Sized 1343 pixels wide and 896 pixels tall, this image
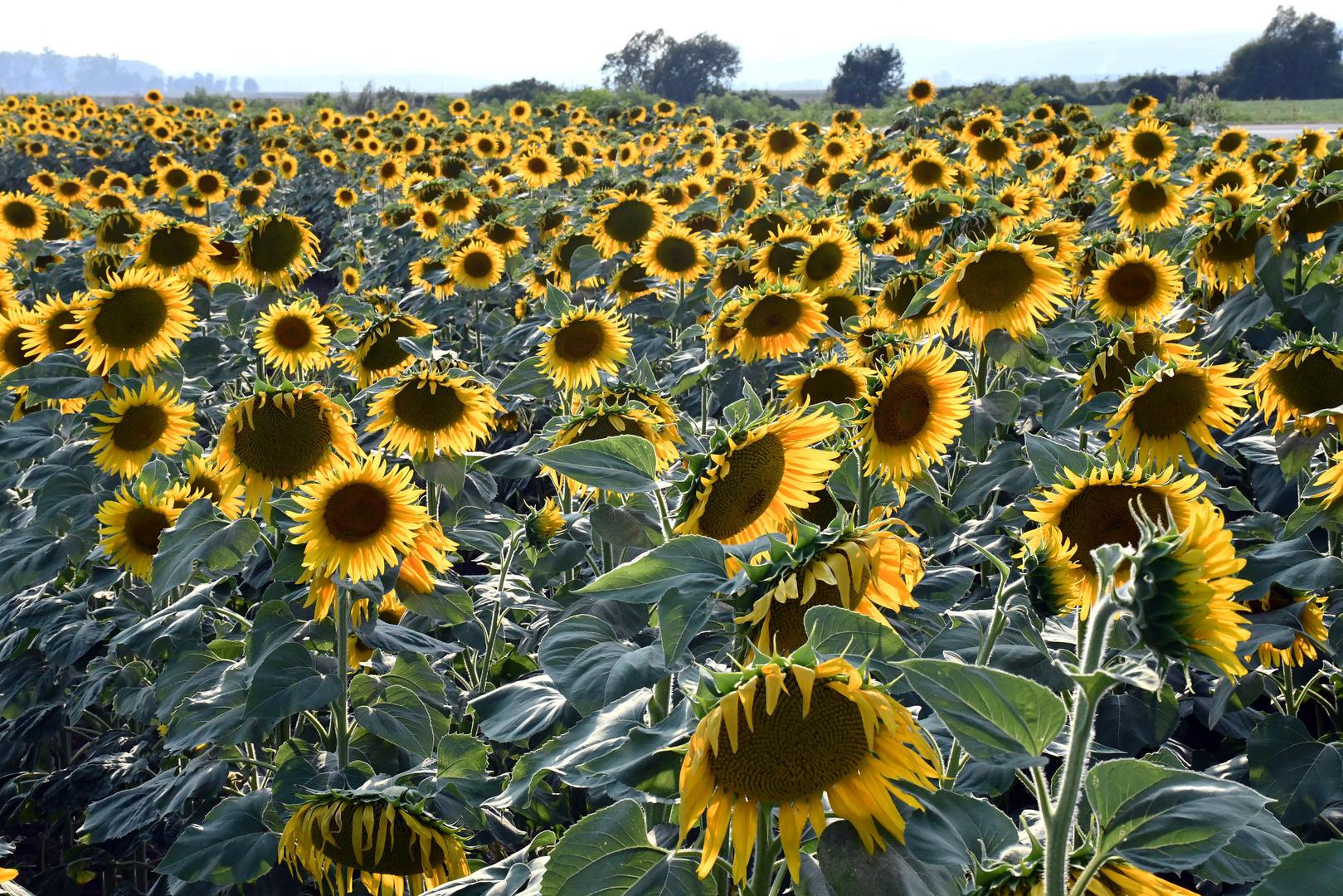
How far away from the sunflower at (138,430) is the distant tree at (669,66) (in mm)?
40756

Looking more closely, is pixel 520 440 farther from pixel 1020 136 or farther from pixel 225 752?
pixel 1020 136

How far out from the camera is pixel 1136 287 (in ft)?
13.7

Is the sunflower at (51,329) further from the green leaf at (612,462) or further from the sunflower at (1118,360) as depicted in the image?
the sunflower at (1118,360)

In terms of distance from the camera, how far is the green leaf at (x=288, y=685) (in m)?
2.21

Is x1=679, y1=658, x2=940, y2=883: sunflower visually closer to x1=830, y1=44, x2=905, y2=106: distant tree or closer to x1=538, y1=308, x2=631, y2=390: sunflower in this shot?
x1=538, y1=308, x2=631, y2=390: sunflower

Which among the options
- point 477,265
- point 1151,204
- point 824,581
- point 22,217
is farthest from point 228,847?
point 22,217

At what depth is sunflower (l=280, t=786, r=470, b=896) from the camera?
6.07ft

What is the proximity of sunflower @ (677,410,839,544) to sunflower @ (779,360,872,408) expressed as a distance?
99 centimetres

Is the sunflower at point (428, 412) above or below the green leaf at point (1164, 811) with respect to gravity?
below

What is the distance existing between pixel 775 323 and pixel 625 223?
2.60 meters

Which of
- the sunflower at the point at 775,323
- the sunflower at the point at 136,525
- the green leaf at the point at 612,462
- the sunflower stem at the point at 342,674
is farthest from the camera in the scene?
the sunflower at the point at 775,323

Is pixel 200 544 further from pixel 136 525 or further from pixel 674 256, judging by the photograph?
pixel 674 256

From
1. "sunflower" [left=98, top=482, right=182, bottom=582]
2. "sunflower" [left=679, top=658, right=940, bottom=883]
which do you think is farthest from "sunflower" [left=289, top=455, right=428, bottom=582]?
"sunflower" [left=679, top=658, right=940, bottom=883]

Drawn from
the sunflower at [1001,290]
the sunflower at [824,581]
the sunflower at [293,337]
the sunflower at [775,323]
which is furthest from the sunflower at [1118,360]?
the sunflower at [293,337]
